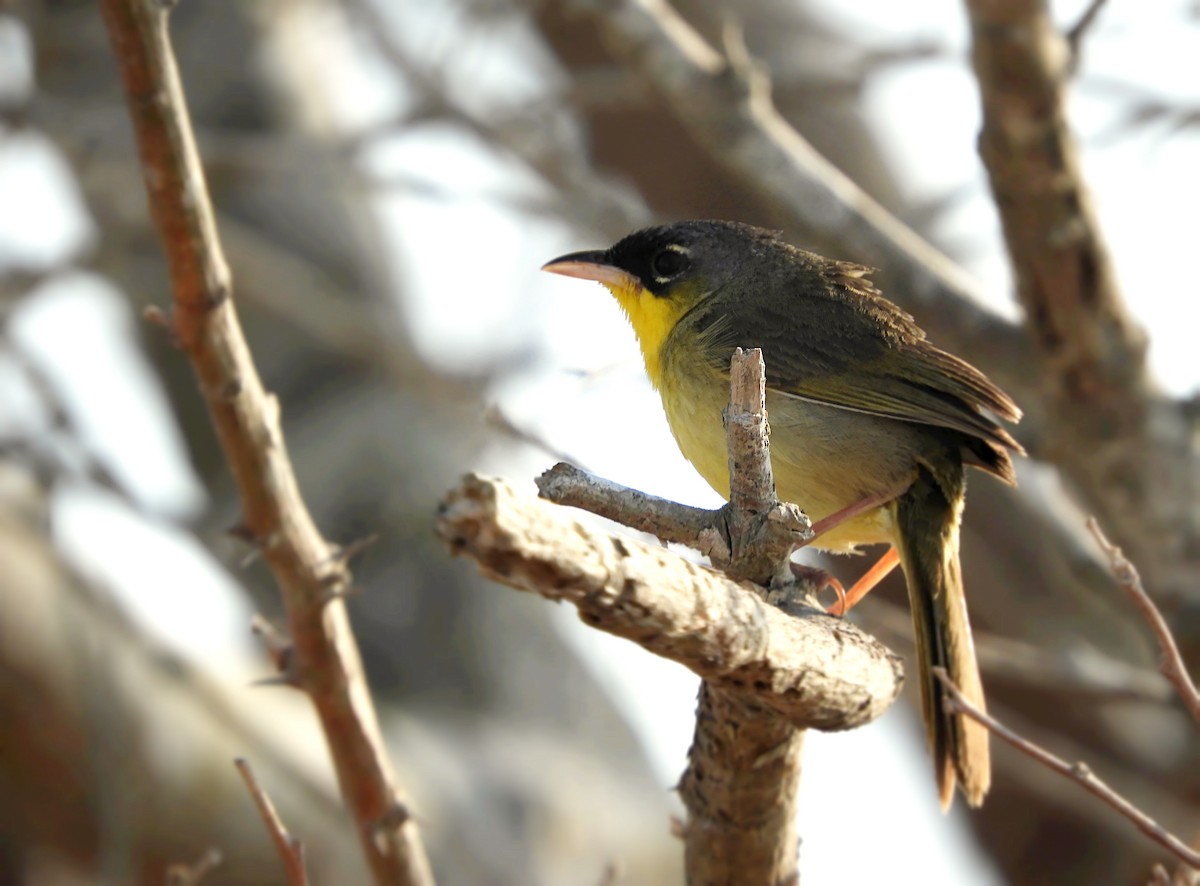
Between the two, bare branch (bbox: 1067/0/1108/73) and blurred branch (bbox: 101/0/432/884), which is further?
bare branch (bbox: 1067/0/1108/73)

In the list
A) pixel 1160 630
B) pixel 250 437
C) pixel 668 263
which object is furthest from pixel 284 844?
pixel 668 263

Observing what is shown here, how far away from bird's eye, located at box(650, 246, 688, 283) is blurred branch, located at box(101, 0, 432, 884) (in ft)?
6.55

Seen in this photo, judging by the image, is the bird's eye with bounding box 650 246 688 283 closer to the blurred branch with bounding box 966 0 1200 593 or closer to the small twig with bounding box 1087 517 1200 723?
the blurred branch with bounding box 966 0 1200 593

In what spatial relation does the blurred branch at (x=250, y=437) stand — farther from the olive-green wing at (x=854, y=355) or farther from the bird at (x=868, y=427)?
the olive-green wing at (x=854, y=355)

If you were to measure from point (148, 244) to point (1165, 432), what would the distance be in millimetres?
5887

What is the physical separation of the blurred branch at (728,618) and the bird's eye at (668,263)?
2230 millimetres

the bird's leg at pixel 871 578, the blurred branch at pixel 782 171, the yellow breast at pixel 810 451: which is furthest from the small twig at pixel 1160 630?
the blurred branch at pixel 782 171

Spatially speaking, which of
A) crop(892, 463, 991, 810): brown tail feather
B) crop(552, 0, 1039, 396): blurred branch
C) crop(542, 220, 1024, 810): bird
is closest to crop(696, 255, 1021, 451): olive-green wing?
crop(542, 220, 1024, 810): bird

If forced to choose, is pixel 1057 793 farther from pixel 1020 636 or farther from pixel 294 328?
pixel 294 328

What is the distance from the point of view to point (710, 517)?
2729 millimetres

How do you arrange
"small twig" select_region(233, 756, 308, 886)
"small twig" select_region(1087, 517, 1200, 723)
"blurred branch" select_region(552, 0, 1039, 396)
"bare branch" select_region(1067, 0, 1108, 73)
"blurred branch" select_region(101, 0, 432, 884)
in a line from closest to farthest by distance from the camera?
"small twig" select_region(1087, 517, 1200, 723)
"small twig" select_region(233, 756, 308, 886)
"blurred branch" select_region(101, 0, 432, 884)
"bare branch" select_region(1067, 0, 1108, 73)
"blurred branch" select_region(552, 0, 1039, 396)

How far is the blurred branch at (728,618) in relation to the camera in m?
1.94

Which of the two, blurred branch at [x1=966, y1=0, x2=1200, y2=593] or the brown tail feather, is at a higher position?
blurred branch at [x1=966, y1=0, x2=1200, y2=593]

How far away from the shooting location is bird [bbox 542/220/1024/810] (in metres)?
3.99
